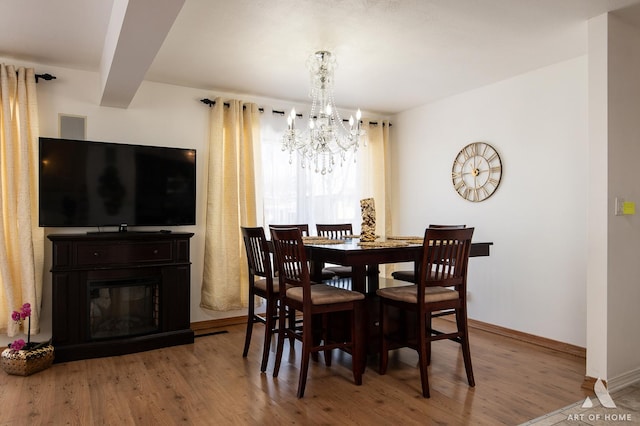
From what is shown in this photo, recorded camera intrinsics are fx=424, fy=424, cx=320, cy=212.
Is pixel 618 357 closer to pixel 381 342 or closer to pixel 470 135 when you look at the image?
pixel 381 342

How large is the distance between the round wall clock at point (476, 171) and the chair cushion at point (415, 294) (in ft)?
6.21

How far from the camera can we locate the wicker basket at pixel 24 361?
122 inches

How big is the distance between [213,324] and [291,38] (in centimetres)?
297

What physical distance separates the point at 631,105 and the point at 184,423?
3.61 metres

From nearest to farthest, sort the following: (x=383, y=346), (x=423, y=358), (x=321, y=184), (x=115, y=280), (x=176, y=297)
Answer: (x=423, y=358) → (x=383, y=346) → (x=115, y=280) → (x=176, y=297) → (x=321, y=184)

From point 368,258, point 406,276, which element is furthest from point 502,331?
point 368,258

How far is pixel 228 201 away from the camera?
4.54 metres

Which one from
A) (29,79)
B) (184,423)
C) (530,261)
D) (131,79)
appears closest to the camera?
(184,423)

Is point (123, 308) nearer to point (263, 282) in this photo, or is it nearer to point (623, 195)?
point (263, 282)

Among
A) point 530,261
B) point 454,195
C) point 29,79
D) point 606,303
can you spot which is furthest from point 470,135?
point 29,79

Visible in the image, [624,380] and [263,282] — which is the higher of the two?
[263,282]

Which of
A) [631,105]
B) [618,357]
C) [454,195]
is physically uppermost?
[631,105]

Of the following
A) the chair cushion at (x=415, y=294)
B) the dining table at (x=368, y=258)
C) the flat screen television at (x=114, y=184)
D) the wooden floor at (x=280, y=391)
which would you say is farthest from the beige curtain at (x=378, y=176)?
the chair cushion at (x=415, y=294)

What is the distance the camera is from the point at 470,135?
15.3 feet
